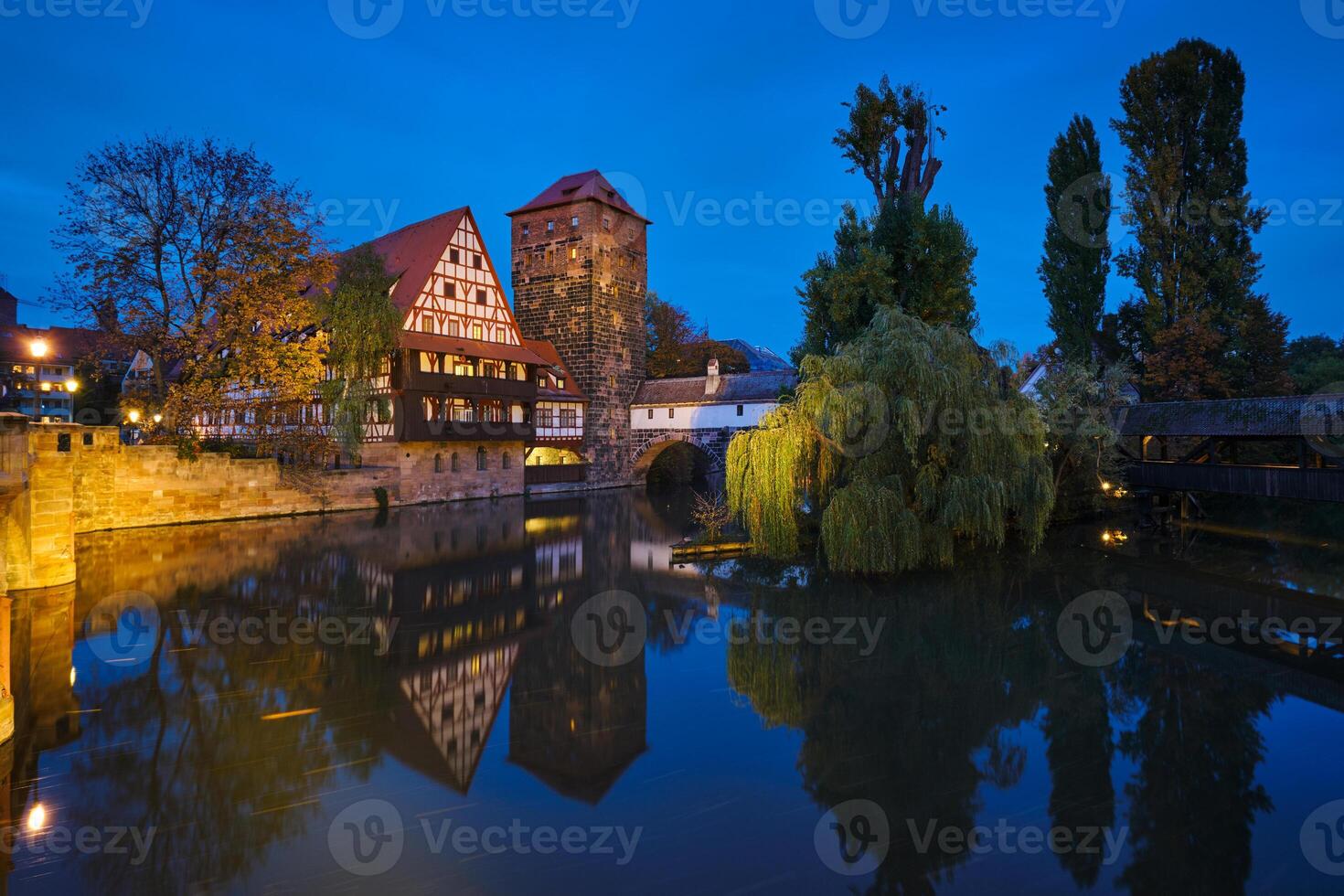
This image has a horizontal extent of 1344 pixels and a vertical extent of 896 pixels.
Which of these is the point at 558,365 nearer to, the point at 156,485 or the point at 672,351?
the point at 672,351

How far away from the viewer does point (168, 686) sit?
6875 mm

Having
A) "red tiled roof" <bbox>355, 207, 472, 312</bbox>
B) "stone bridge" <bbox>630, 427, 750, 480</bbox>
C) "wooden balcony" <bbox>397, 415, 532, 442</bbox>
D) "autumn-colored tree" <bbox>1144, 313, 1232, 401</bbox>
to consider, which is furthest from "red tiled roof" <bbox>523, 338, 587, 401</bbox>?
"autumn-colored tree" <bbox>1144, 313, 1232, 401</bbox>

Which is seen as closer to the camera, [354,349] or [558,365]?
[354,349]

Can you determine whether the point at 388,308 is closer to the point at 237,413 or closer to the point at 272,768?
the point at 237,413

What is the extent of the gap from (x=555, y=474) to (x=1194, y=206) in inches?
1038

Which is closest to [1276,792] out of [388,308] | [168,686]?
[168,686]

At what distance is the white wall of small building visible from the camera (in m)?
32.0

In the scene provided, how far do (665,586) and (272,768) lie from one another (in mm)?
7356

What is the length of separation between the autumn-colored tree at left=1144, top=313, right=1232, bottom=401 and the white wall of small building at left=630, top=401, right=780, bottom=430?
14.5m

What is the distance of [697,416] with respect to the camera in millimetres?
33500

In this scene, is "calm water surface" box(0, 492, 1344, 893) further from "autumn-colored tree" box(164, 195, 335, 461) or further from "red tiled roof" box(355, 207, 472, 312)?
"red tiled roof" box(355, 207, 472, 312)

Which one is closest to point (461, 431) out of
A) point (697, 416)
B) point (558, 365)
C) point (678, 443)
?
point (558, 365)

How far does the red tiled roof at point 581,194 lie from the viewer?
32.5 m

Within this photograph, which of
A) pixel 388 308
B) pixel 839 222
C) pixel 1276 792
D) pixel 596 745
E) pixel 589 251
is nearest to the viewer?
pixel 1276 792
